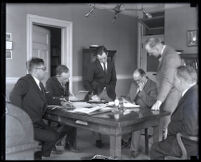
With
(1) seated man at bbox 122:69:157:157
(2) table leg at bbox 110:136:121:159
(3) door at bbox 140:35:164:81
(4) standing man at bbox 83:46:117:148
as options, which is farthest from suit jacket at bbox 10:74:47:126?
(3) door at bbox 140:35:164:81

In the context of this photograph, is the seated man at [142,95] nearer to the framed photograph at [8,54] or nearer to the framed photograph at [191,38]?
the framed photograph at [8,54]

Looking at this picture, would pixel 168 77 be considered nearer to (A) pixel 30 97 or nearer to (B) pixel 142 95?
(B) pixel 142 95

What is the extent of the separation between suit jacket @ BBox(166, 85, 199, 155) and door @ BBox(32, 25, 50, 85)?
12.5ft

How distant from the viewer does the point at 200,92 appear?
1.57 metres

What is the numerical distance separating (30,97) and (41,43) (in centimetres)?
335

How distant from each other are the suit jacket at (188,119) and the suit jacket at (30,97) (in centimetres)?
125

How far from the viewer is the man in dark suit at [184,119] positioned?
1819 millimetres

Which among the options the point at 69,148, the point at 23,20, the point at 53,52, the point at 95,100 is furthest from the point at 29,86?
the point at 53,52

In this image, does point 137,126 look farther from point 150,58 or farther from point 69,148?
point 150,58

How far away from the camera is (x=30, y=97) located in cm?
249

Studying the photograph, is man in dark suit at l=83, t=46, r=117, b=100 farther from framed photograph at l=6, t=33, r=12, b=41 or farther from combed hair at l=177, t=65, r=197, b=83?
combed hair at l=177, t=65, r=197, b=83

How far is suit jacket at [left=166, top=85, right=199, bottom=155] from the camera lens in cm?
181

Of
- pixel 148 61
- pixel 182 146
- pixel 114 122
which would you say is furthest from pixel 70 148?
pixel 148 61

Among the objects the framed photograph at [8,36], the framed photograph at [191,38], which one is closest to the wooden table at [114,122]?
the framed photograph at [8,36]
